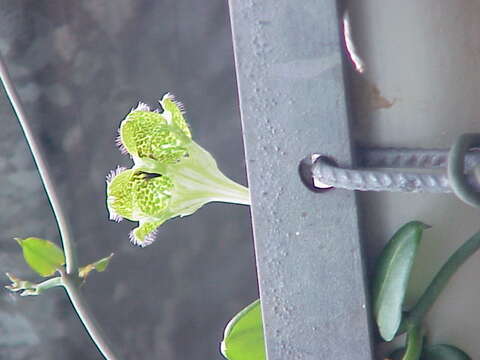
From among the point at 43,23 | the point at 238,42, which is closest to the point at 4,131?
the point at 43,23

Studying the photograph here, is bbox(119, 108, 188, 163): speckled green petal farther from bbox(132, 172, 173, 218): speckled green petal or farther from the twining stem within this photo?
the twining stem

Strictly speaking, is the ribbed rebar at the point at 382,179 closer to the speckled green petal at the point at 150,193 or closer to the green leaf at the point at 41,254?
the speckled green petal at the point at 150,193

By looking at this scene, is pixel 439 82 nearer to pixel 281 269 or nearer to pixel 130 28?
pixel 281 269

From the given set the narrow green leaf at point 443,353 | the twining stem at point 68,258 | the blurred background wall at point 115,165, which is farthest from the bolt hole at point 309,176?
the blurred background wall at point 115,165

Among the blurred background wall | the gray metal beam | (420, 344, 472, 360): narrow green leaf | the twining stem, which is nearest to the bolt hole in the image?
the gray metal beam

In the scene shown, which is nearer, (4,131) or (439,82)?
(439,82)

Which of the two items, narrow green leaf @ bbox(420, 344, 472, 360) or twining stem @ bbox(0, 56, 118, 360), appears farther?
twining stem @ bbox(0, 56, 118, 360)
